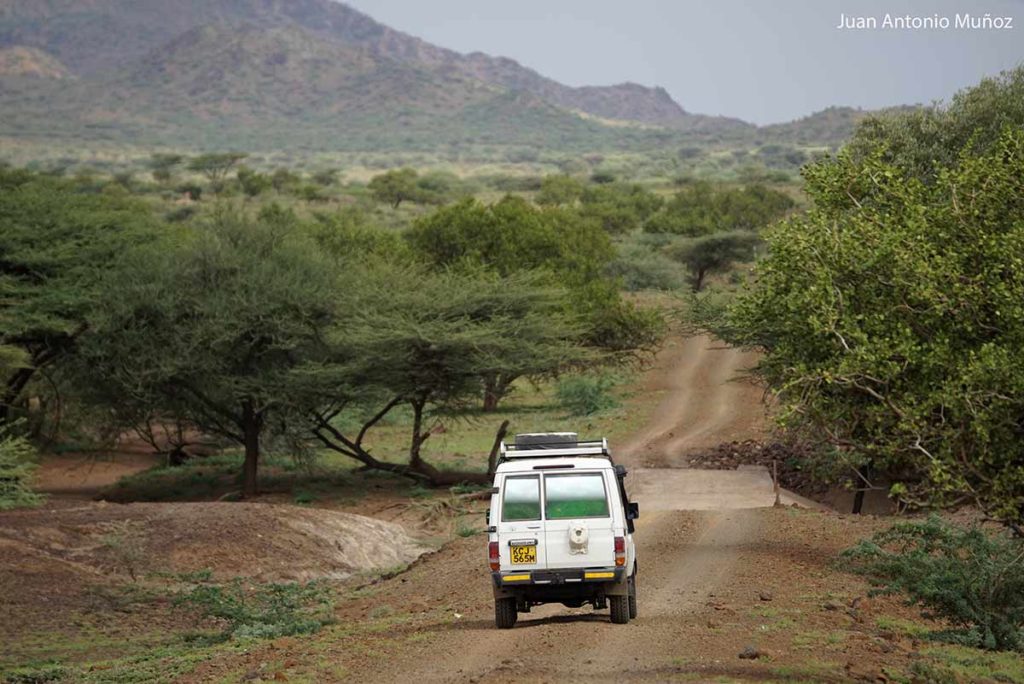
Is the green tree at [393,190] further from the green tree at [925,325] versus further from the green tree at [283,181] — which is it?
the green tree at [925,325]

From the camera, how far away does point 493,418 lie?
50031 millimetres

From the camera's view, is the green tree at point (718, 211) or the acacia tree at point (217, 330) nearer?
the acacia tree at point (217, 330)

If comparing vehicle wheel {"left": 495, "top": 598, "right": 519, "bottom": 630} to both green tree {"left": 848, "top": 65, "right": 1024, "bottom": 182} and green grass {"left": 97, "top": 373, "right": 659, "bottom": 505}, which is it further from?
green grass {"left": 97, "top": 373, "right": 659, "bottom": 505}

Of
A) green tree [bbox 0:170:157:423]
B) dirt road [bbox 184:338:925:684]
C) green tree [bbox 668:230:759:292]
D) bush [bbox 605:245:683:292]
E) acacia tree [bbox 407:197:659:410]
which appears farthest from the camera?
green tree [bbox 668:230:759:292]

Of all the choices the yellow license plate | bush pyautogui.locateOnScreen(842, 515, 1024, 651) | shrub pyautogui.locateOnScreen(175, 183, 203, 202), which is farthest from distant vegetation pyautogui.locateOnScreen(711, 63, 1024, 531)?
shrub pyautogui.locateOnScreen(175, 183, 203, 202)

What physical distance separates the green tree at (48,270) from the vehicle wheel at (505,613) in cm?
2377

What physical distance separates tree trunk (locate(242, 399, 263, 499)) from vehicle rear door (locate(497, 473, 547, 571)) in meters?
23.9

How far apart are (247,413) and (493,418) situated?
1274 centimetres

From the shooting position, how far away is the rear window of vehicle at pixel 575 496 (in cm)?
1560

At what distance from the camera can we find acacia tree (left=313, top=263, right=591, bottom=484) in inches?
1451

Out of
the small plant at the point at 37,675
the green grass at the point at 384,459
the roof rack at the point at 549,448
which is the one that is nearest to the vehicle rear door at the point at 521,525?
the roof rack at the point at 549,448

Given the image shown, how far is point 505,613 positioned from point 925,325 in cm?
608

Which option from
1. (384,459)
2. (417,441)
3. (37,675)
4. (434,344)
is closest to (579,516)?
(37,675)

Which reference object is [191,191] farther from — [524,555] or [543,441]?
[524,555]
